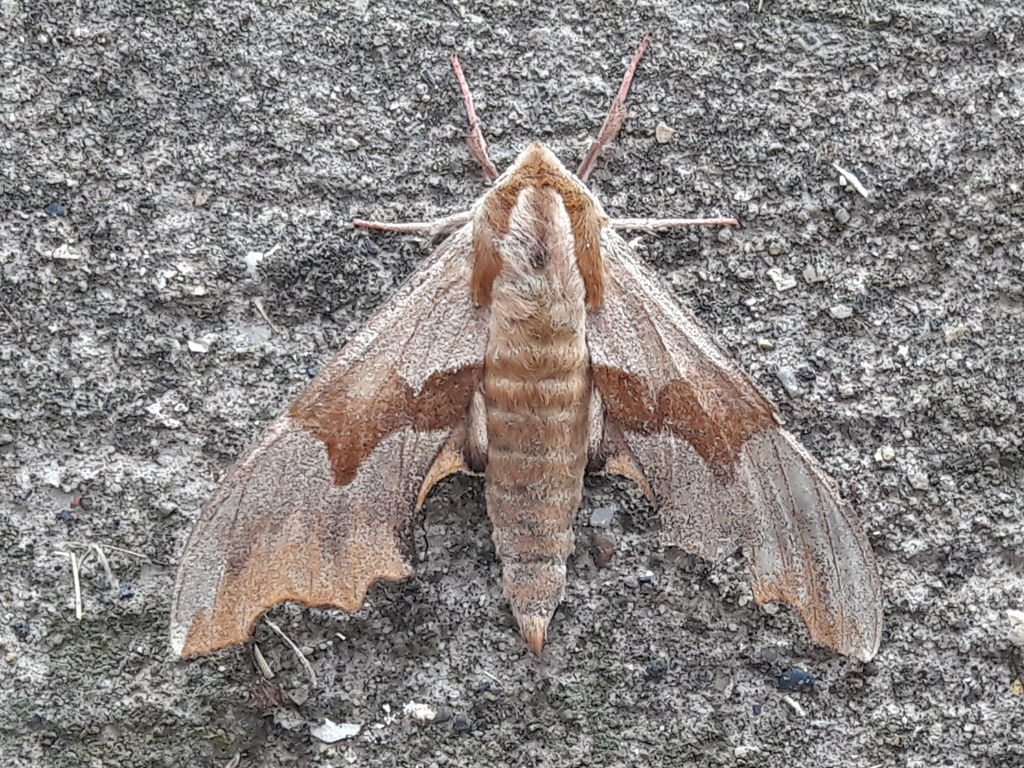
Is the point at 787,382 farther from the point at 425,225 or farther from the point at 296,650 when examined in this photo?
the point at 296,650

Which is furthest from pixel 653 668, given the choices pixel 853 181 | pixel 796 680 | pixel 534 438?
pixel 853 181

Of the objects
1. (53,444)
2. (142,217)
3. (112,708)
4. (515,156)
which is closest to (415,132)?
(515,156)

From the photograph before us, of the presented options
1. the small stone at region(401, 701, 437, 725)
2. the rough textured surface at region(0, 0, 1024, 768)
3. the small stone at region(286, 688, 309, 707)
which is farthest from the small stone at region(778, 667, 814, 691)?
the small stone at region(286, 688, 309, 707)

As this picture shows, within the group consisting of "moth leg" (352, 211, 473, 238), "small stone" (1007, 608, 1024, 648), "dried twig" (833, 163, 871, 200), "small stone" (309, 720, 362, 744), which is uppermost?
"dried twig" (833, 163, 871, 200)

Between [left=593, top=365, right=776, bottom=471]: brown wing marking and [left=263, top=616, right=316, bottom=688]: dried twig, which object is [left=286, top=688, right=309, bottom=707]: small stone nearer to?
[left=263, top=616, right=316, bottom=688]: dried twig

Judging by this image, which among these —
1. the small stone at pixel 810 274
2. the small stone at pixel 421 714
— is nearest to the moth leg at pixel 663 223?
the small stone at pixel 810 274

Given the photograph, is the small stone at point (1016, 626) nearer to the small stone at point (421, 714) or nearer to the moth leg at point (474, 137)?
the small stone at point (421, 714)

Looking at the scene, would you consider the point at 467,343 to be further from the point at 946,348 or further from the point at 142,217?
the point at 946,348
